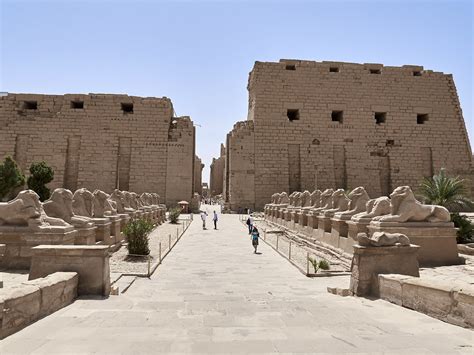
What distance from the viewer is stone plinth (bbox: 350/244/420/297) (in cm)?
477

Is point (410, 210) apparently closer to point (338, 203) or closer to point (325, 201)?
point (338, 203)

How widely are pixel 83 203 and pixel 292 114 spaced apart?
19.7 meters

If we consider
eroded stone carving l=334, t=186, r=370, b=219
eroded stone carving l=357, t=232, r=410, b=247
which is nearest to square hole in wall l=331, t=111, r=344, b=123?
eroded stone carving l=334, t=186, r=370, b=219

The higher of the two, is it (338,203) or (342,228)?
(338,203)

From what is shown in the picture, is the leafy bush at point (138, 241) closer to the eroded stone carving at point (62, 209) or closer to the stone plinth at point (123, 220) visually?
the eroded stone carving at point (62, 209)

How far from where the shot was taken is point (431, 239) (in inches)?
286

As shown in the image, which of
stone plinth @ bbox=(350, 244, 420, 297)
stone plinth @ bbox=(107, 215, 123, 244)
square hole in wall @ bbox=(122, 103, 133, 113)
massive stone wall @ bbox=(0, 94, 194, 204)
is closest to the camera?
stone plinth @ bbox=(350, 244, 420, 297)

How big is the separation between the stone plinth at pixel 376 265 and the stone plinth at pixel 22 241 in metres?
4.75

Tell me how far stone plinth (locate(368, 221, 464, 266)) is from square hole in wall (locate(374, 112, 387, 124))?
1983cm

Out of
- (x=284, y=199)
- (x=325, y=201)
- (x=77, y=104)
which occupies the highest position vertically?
(x=77, y=104)

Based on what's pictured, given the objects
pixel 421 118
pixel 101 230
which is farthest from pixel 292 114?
pixel 101 230

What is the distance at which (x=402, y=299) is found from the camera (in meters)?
4.15

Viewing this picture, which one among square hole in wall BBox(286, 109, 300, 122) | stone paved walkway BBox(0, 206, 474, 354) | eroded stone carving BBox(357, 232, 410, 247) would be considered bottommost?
stone paved walkway BBox(0, 206, 474, 354)

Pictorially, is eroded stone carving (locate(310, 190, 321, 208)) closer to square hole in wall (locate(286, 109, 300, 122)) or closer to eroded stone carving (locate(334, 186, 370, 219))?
eroded stone carving (locate(334, 186, 370, 219))
